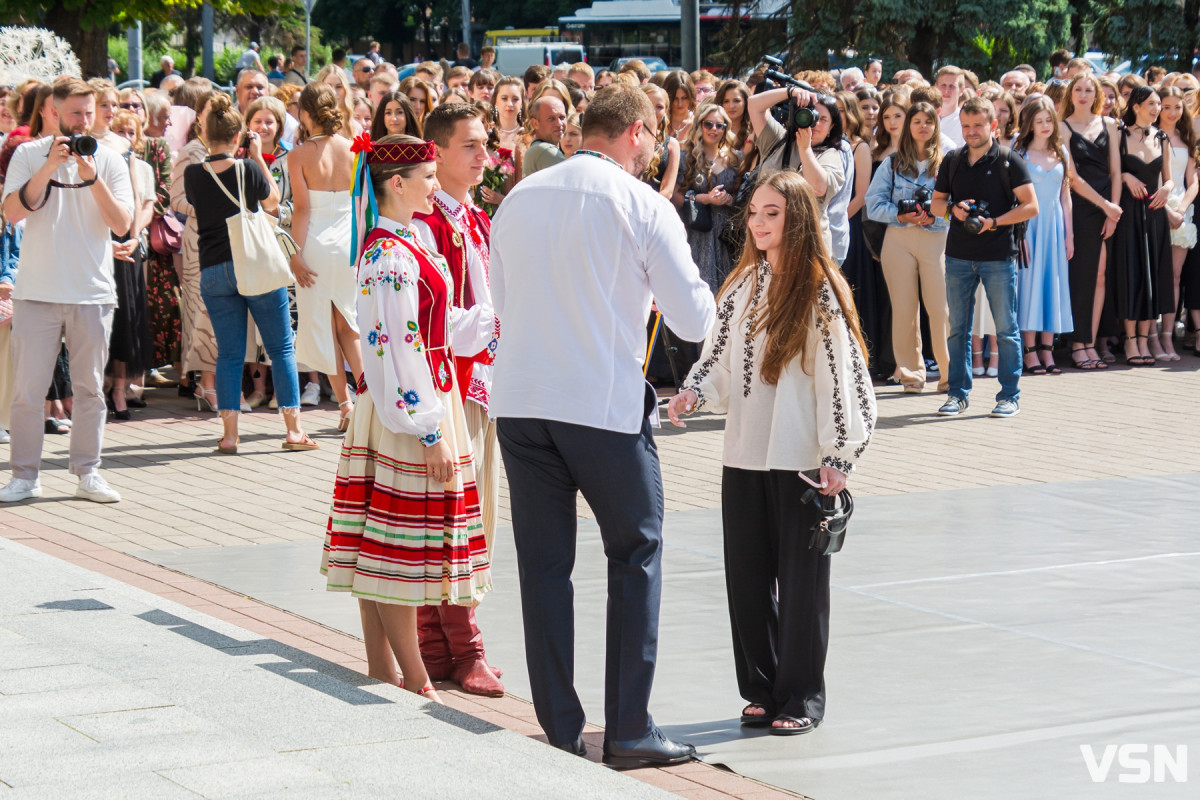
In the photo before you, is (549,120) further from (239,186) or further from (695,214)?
(239,186)

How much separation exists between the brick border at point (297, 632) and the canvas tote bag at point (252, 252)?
2.12m

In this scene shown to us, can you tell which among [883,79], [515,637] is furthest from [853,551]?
[883,79]

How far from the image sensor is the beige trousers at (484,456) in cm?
Result: 541

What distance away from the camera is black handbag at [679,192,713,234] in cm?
1142

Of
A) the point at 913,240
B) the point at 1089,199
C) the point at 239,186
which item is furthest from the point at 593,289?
the point at 1089,199

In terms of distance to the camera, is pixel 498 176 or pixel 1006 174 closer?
pixel 1006 174

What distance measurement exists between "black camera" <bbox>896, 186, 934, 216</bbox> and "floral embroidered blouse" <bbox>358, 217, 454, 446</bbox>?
697 cm

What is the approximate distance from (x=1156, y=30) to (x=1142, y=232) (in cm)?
→ 1950

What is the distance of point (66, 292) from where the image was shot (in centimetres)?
809

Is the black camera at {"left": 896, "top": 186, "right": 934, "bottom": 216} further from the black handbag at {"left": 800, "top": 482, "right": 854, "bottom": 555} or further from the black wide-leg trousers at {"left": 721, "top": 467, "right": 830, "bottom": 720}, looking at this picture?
the black handbag at {"left": 800, "top": 482, "right": 854, "bottom": 555}

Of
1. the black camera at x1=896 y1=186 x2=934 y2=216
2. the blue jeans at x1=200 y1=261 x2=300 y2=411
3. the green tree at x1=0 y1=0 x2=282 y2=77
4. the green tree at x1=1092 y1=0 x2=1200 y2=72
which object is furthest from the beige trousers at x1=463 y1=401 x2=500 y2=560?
the green tree at x1=1092 y1=0 x2=1200 y2=72

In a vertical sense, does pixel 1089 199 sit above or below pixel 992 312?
above

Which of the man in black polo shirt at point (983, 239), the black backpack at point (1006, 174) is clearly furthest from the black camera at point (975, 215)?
the black backpack at point (1006, 174)

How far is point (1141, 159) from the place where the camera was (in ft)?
42.4
